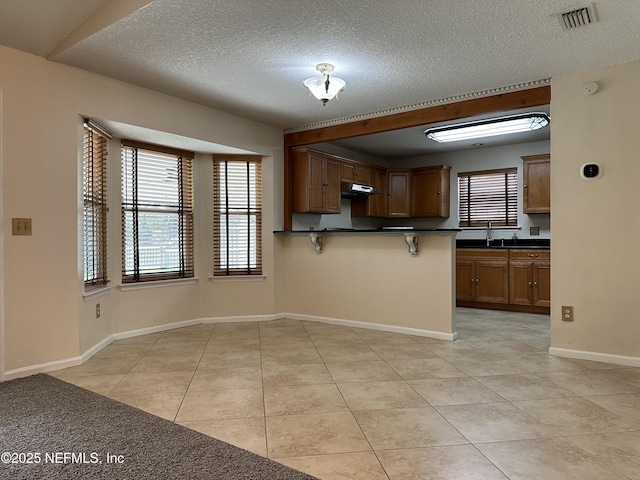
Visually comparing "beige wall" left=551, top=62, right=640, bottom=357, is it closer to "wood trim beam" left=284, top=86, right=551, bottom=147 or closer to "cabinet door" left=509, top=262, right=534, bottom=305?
"wood trim beam" left=284, top=86, right=551, bottom=147

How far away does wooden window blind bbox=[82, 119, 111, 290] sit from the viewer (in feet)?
11.8

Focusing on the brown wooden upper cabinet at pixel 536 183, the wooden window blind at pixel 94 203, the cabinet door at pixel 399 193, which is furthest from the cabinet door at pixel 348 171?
the wooden window blind at pixel 94 203

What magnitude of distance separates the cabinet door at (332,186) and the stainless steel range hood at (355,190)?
0.66 ft

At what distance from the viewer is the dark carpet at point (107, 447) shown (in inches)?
69.2

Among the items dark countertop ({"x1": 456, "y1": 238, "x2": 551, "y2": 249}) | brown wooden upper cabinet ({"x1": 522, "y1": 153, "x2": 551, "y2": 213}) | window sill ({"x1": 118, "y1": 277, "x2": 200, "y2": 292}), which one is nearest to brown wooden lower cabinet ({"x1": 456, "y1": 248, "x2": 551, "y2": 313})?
dark countertop ({"x1": 456, "y1": 238, "x2": 551, "y2": 249})

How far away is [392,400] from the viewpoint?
2.56m

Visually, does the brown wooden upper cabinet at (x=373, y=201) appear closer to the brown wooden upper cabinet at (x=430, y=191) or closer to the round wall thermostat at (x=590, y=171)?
the brown wooden upper cabinet at (x=430, y=191)

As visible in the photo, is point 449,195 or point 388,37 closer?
point 388,37

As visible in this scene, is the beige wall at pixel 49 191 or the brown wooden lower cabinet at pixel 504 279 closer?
the beige wall at pixel 49 191

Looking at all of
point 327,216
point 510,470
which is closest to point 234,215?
point 327,216

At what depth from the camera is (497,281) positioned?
574cm

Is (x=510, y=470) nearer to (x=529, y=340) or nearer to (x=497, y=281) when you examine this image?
(x=529, y=340)

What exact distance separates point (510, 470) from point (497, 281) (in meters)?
4.31

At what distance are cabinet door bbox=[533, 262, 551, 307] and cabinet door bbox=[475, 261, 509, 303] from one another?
344 mm
